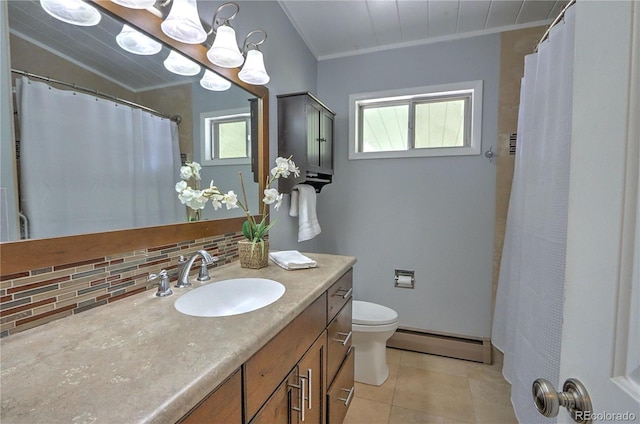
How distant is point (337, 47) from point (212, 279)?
209 cm

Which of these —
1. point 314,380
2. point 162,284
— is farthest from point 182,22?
point 314,380

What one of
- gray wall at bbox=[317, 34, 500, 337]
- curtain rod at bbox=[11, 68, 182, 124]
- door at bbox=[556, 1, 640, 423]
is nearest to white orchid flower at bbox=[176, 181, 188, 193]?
curtain rod at bbox=[11, 68, 182, 124]

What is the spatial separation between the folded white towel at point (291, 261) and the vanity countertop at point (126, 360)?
39 cm

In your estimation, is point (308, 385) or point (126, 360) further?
point (308, 385)

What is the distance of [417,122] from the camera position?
235cm

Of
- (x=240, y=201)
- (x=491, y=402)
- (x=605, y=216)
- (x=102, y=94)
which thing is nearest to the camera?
(x=605, y=216)

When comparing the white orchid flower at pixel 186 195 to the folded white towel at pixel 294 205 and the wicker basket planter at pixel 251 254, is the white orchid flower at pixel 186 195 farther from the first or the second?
the folded white towel at pixel 294 205

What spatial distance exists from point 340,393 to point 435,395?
0.84 metres

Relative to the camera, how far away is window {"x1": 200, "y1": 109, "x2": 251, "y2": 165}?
1.28 metres

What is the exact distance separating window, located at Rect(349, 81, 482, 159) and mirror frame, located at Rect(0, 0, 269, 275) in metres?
1.20

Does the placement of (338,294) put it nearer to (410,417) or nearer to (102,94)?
(410,417)

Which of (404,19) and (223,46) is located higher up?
(404,19)

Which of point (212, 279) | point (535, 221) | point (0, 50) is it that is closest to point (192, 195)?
point (212, 279)

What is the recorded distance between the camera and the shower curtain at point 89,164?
0.71 metres
